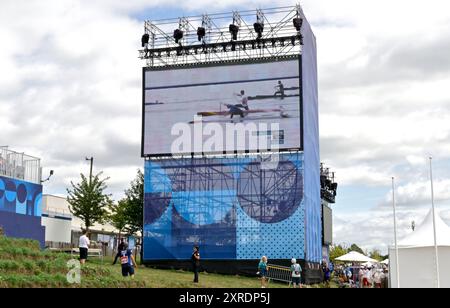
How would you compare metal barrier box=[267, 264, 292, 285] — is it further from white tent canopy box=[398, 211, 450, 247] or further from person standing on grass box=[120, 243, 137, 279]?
person standing on grass box=[120, 243, 137, 279]

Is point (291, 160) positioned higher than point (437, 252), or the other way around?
point (291, 160)

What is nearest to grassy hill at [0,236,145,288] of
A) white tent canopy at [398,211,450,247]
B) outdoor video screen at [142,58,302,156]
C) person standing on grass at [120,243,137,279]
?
person standing on grass at [120,243,137,279]

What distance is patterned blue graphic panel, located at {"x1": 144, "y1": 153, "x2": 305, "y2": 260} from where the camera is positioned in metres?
44.1

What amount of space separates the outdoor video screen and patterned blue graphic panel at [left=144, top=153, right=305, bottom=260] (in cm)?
117

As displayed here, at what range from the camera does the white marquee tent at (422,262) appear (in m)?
26.3

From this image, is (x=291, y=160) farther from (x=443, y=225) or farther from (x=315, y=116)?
(x=443, y=225)

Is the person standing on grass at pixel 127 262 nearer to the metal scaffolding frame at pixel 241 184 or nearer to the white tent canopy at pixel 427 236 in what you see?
the white tent canopy at pixel 427 236

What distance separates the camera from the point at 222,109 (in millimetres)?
46594

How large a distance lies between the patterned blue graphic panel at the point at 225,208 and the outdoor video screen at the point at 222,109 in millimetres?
1168

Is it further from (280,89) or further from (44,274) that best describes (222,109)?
(44,274)

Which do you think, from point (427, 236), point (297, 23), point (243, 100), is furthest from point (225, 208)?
point (427, 236)

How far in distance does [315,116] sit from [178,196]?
13151 mm
